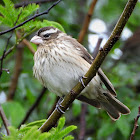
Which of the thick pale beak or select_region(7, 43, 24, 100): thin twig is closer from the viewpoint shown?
the thick pale beak

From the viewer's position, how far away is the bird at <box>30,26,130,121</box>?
350 centimetres

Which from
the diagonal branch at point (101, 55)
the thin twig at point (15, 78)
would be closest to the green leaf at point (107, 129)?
the thin twig at point (15, 78)

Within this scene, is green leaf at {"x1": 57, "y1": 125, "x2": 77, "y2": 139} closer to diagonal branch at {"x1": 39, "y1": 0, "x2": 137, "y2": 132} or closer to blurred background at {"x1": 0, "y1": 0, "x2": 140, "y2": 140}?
diagonal branch at {"x1": 39, "y1": 0, "x2": 137, "y2": 132}

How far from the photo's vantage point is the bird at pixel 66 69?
350cm

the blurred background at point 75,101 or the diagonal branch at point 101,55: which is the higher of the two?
the diagonal branch at point 101,55

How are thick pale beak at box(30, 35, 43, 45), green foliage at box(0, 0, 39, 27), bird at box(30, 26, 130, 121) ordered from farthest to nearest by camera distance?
thick pale beak at box(30, 35, 43, 45) < bird at box(30, 26, 130, 121) < green foliage at box(0, 0, 39, 27)

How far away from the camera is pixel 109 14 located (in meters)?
6.36

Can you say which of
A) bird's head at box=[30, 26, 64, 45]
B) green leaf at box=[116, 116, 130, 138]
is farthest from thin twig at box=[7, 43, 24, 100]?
green leaf at box=[116, 116, 130, 138]

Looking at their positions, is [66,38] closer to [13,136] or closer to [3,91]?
[3,91]

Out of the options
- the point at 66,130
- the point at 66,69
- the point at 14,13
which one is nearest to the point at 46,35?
the point at 66,69

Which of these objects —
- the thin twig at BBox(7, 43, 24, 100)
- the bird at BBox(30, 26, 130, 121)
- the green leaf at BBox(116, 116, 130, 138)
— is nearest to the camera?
the bird at BBox(30, 26, 130, 121)

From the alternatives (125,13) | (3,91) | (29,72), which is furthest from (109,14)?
(125,13)

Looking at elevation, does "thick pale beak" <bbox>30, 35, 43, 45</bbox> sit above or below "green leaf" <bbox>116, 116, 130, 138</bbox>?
above

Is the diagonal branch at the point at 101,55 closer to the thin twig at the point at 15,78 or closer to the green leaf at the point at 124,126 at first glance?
the green leaf at the point at 124,126
